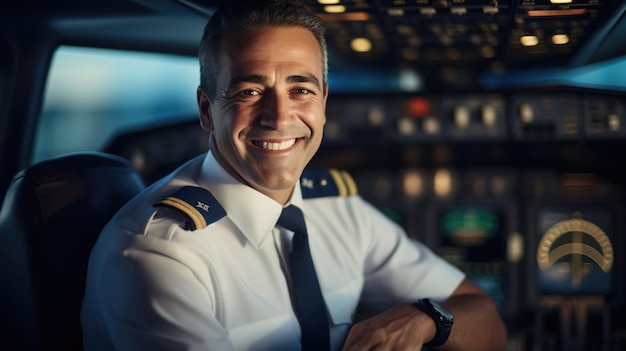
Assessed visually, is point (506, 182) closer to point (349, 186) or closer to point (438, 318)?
point (349, 186)

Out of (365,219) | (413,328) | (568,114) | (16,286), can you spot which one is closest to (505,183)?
(568,114)

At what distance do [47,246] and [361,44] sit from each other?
1.67 m

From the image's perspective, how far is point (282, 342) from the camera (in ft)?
5.77

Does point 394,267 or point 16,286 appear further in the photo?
point 394,267

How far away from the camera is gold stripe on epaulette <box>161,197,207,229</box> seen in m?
1.62

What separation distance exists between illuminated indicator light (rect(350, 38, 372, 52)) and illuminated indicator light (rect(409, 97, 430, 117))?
14.6 inches

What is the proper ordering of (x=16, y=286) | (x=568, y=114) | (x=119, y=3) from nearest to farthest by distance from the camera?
(x=16, y=286), (x=119, y=3), (x=568, y=114)

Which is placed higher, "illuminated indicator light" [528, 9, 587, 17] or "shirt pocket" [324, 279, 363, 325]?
"illuminated indicator light" [528, 9, 587, 17]

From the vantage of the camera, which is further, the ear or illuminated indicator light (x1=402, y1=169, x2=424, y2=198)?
illuminated indicator light (x1=402, y1=169, x2=424, y2=198)

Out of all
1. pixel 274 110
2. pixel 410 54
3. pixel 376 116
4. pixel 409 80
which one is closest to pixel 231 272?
pixel 274 110

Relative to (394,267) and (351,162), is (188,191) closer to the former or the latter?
(394,267)

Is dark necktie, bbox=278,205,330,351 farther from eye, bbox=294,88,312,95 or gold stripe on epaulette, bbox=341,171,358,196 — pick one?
gold stripe on epaulette, bbox=341,171,358,196

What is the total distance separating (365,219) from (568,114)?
4.74 ft

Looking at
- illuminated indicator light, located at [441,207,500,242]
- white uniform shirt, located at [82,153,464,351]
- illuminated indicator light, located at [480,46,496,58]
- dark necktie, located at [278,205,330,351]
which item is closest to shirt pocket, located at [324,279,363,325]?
white uniform shirt, located at [82,153,464,351]
